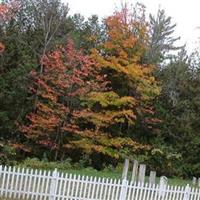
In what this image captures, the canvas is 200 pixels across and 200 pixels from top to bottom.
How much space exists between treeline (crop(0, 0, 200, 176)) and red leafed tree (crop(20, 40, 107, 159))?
0.06 meters

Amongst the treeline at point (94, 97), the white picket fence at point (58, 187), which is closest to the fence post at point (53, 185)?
the white picket fence at point (58, 187)

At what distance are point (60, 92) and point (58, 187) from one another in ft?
42.0

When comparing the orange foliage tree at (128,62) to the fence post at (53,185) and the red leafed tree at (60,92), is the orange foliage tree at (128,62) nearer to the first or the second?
the red leafed tree at (60,92)

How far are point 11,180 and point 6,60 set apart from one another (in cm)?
1688

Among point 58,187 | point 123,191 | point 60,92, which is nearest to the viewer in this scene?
point 58,187

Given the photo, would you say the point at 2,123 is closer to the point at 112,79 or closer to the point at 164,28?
the point at 112,79

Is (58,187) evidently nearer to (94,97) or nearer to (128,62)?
(94,97)

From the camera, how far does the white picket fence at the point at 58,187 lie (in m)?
14.7

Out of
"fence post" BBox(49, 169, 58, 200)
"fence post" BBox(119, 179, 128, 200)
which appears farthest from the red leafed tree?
"fence post" BBox(49, 169, 58, 200)

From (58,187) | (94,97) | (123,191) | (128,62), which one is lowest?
(58,187)

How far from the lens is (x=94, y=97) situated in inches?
1038

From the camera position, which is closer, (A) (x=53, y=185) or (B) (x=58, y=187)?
(A) (x=53, y=185)

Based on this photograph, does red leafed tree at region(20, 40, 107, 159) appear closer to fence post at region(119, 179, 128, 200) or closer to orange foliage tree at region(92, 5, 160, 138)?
orange foliage tree at region(92, 5, 160, 138)

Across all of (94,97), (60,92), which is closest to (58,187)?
(94,97)
